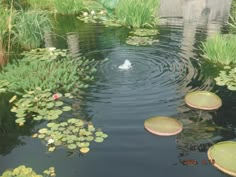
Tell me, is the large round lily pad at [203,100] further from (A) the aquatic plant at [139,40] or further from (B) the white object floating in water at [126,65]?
(A) the aquatic plant at [139,40]

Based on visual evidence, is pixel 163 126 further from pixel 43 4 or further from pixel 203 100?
pixel 43 4

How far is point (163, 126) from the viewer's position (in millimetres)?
4336

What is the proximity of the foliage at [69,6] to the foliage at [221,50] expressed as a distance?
4.49 metres

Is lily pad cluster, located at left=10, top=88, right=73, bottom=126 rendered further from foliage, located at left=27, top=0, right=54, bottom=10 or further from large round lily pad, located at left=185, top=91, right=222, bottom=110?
foliage, located at left=27, top=0, right=54, bottom=10

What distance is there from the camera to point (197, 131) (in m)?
4.33

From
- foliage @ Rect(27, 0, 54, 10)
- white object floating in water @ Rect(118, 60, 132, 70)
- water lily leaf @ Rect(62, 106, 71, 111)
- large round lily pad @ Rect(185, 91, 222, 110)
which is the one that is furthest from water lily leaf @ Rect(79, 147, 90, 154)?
foliage @ Rect(27, 0, 54, 10)

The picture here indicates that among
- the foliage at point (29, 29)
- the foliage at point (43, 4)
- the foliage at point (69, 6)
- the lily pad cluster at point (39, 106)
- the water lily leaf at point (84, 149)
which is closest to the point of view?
the water lily leaf at point (84, 149)

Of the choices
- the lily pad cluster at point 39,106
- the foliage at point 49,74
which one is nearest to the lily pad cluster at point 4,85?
the foliage at point 49,74

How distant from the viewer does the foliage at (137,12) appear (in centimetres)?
809

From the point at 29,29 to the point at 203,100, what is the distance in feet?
12.4

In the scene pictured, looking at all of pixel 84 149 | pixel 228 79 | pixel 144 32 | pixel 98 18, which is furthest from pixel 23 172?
pixel 98 18

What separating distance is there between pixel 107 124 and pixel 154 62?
220 centimetres

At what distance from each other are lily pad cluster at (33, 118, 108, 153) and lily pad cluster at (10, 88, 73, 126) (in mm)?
255

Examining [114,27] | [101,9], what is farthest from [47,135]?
[101,9]
